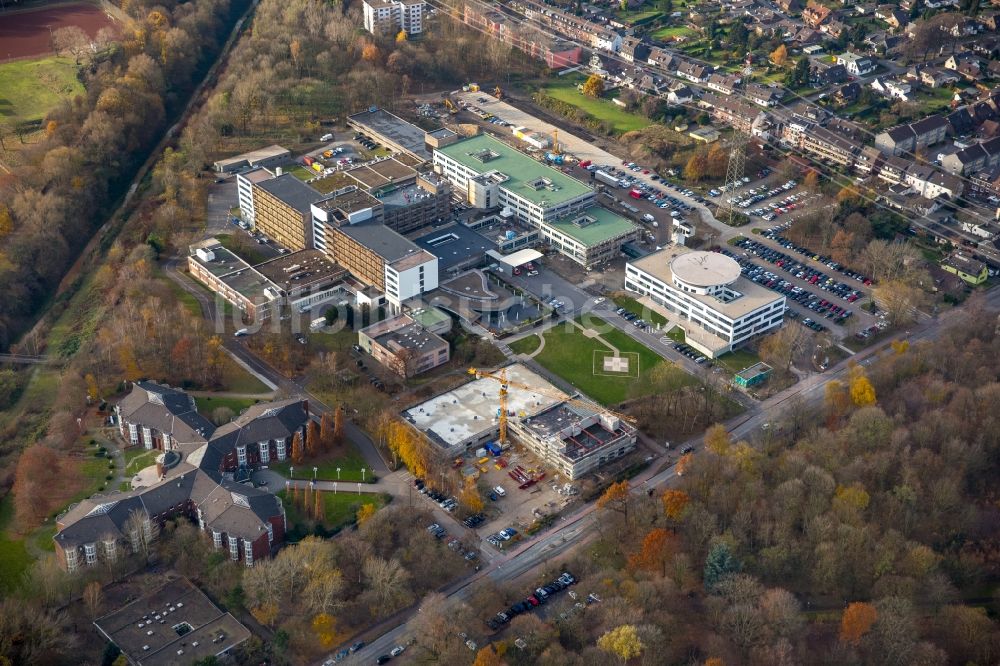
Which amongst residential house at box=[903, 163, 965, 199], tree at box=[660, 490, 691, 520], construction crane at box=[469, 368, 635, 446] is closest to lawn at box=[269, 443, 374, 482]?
construction crane at box=[469, 368, 635, 446]

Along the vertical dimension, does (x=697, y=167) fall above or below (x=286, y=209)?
below

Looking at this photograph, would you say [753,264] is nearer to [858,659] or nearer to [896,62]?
[858,659]

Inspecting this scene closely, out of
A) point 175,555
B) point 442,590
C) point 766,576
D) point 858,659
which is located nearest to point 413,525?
point 442,590

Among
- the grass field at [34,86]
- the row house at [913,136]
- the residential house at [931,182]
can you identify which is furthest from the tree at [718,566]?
the grass field at [34,86]

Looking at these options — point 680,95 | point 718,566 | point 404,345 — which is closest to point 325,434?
point 404,345

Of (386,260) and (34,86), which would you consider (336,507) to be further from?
(34,86)

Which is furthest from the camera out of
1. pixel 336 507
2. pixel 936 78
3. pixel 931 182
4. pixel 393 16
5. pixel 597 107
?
pixel 393 16

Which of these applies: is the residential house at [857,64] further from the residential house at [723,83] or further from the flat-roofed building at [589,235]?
the flat-roofed building at [589,235]

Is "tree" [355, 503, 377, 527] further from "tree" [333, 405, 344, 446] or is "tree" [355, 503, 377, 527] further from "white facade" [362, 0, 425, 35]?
"white facade" [362, 0, 425, 35]
